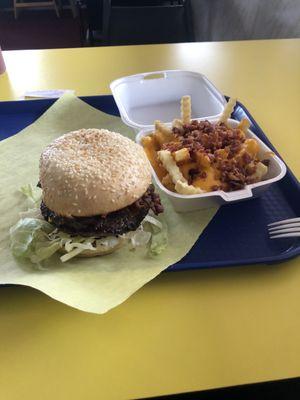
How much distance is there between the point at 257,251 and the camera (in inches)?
39.2

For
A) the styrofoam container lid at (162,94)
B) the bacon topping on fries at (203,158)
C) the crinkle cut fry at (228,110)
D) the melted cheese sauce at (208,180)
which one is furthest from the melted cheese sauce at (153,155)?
the styrofoam container lid at (162,94)

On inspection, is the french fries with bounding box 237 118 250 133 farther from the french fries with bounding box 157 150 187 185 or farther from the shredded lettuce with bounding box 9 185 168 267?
the shredded lettuce with bounding box 9 185 168 267

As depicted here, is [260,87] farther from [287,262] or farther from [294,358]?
[294,358]

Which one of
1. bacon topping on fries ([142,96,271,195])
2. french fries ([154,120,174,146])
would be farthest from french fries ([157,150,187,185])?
french fries ([154,120,174,146])

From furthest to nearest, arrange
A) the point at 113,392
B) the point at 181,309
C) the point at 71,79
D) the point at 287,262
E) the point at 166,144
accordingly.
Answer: the point at 71,79 → the point at 166,144 → the point at 287,262 → the point at 181,309 → the point at 113,392

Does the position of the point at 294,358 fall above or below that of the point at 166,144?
below

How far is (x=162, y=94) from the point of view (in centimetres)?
165

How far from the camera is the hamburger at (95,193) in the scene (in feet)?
3.15

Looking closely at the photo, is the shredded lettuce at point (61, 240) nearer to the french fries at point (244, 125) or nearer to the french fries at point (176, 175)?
the french fries at point (176, 175)

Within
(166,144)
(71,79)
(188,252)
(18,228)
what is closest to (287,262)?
(188,252)

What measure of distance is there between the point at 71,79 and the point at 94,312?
1338 mm

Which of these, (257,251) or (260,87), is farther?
(260,87)

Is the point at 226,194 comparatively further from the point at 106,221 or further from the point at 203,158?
the point at 106,221

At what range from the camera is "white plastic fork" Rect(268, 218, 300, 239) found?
3.27 ft
